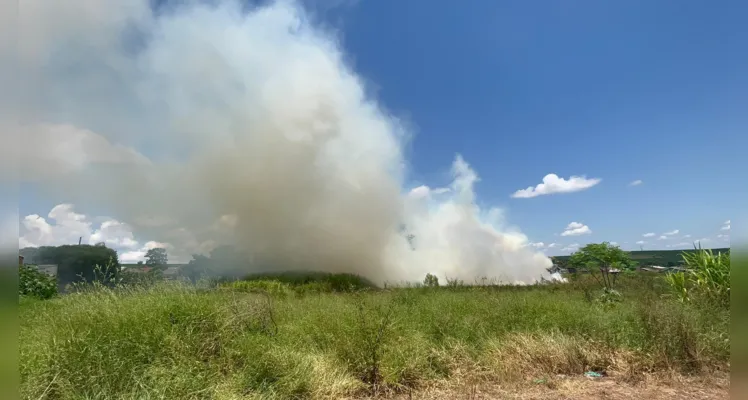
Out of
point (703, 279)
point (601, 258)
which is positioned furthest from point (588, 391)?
point (601, 258)

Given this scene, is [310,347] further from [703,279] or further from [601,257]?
[601,257]

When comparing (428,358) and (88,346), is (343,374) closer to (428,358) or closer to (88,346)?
(428,358)

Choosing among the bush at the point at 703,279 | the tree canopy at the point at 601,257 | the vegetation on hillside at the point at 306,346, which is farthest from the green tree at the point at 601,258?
the vegetation on hillside at the point at 306,346

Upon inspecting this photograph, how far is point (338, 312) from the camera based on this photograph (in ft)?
25.3

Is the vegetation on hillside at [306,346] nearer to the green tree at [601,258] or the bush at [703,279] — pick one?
the bush at [703,279]

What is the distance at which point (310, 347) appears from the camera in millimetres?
6184

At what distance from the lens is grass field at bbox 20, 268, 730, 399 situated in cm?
448

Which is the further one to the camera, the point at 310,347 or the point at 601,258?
the point at 601,258

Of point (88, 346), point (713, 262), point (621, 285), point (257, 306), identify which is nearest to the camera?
point (88, 346)

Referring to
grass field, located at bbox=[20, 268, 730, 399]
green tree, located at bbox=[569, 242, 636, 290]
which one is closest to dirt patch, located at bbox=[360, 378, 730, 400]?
grass field, located at bbox=[20, 268, 730, 399]

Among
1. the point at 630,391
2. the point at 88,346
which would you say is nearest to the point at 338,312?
the point at 88,346

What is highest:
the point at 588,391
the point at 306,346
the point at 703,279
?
the point at 703,279

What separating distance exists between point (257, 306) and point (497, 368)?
177 inches

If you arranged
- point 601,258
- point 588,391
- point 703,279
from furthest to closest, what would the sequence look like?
point 601,258
point 703,279
point 588,391
